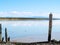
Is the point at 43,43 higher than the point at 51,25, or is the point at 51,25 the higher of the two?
the point at 51,25

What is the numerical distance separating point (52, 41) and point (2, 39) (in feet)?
3.88

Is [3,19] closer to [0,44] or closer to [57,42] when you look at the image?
[0,44]

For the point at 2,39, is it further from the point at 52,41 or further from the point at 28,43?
the point at 52,41

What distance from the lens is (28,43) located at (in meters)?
5.75

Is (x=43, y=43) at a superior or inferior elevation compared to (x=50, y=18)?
inferior

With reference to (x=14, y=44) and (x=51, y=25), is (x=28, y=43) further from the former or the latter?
(x=51, y=25)

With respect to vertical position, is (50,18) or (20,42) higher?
(50,18)

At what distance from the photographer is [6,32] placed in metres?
6.05

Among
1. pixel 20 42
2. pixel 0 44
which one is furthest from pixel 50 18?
pixel 0 44

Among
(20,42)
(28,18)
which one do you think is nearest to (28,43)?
(20,42)

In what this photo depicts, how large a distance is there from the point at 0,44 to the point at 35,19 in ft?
3.30

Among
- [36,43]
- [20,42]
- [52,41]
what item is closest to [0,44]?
[20,42]

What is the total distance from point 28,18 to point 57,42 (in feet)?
2.89

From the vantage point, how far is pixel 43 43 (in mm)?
5852
